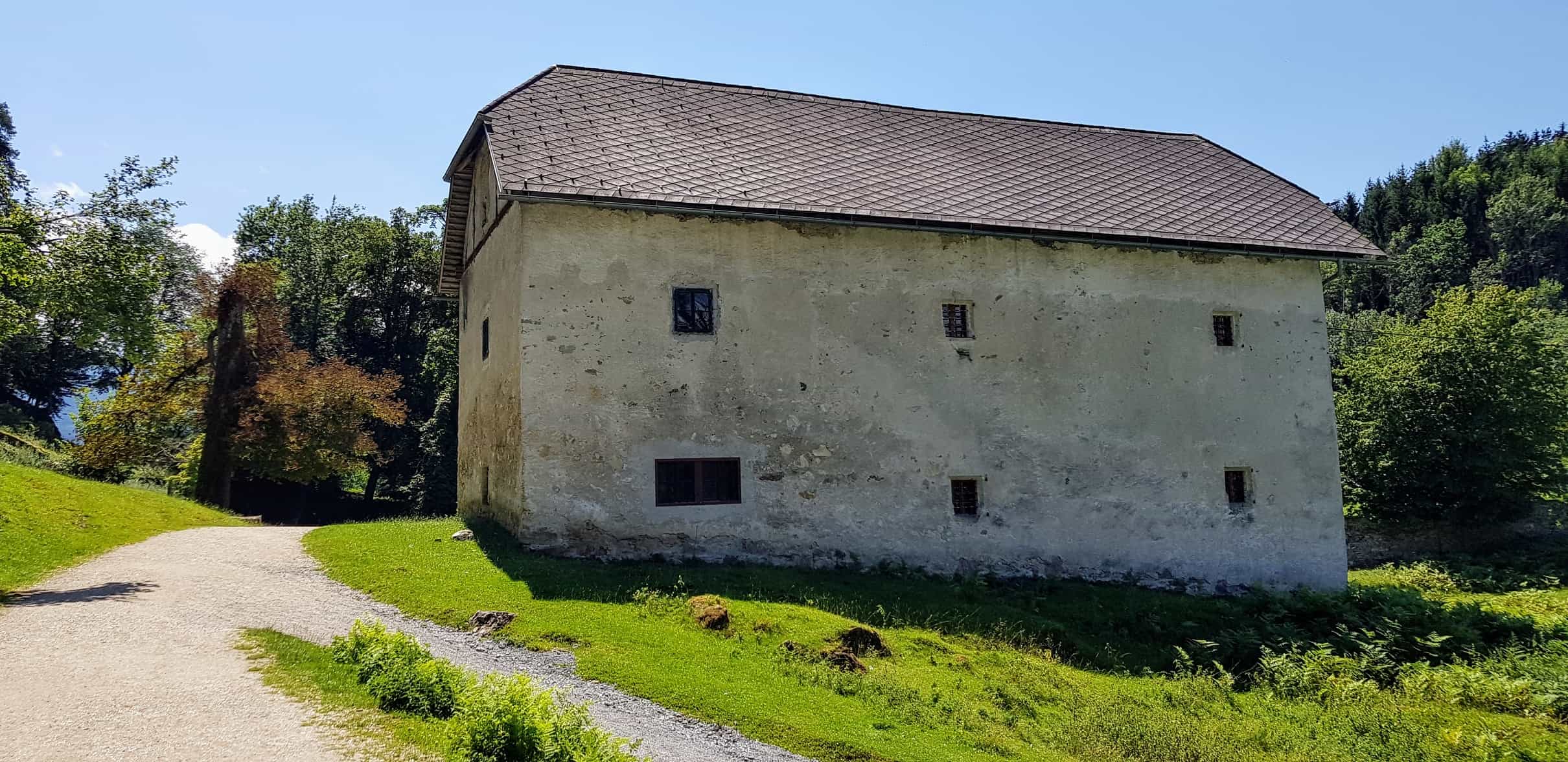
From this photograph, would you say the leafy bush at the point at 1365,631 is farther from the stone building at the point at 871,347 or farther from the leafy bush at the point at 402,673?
the leafy bush at the point at 402,673

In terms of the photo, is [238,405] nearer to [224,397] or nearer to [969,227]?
[224,397]

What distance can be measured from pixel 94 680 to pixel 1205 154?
24.5 metres

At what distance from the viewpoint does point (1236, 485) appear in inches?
765

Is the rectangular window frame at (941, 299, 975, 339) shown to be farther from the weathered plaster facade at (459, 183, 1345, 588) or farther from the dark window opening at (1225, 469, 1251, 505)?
the dark window opening at (1225, 469, 1251, 505)

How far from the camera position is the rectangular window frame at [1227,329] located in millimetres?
19641

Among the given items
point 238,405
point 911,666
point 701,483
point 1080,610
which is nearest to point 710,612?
point 911,666

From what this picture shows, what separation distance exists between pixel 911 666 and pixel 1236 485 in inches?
431

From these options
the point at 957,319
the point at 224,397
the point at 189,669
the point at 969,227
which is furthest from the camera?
the point at 224,397

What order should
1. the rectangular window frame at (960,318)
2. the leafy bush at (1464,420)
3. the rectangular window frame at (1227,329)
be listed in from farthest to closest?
1. the leafy bush at (1464,420)
2. the rectangular window frame at (1227,329)
3. the rectangular window frame at (960,318)

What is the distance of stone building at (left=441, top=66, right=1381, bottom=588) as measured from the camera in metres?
15.8

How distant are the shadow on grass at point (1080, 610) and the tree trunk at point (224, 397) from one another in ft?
47.8

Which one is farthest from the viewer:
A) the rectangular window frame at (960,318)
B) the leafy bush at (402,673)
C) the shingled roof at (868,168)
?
the rectangular window frame at (960,318)

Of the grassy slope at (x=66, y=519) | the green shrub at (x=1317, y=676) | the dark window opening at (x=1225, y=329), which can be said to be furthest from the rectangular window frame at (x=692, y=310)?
the dark window opening at (x=1225, y=329)

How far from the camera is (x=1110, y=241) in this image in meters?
19.0
